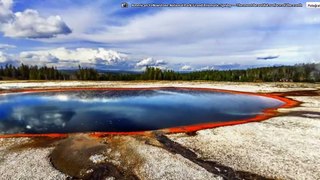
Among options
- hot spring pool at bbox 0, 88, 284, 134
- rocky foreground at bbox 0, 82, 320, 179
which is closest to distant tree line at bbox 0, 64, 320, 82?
hot spring pool at bbox 0, 88, 284, 134

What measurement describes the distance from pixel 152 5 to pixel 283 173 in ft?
113

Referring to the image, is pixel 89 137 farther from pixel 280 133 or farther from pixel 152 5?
pixel 152 5

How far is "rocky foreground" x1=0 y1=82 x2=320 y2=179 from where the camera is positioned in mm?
16906

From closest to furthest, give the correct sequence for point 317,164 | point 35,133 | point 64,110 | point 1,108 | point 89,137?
point 317,164, point 89,137, point 35,133, point 64,110, point 1,108

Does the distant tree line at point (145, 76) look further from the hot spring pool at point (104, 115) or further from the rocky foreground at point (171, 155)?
the rocky foreground at point (171, 155)

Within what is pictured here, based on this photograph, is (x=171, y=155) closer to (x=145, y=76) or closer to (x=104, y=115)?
(x=104, y=115)

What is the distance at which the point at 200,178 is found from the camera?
53.0 ft

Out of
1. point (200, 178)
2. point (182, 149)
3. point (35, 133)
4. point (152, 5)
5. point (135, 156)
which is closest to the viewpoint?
point (200, 178)

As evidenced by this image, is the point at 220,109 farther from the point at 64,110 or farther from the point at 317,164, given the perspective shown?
the point at 317,164

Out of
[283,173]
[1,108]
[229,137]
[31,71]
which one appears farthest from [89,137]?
[31,71]

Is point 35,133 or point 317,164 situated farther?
point 35,133

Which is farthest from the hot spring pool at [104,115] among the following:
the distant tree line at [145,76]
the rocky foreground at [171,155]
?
the distant tree line at [145,76]

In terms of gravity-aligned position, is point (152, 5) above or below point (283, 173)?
above

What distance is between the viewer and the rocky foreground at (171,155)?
16.9 m
